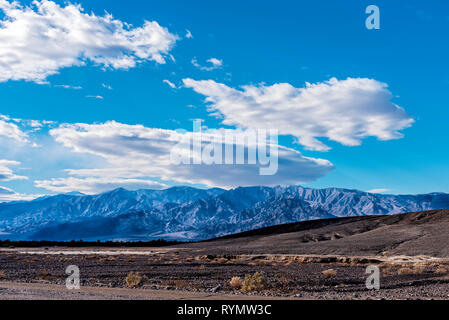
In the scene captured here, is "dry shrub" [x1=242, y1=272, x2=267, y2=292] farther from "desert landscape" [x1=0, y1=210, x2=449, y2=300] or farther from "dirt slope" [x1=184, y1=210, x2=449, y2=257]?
"dirt slope" [x1=184, y1=210, x2=449, y2=257]

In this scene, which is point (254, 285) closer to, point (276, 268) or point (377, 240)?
point (276, 268)

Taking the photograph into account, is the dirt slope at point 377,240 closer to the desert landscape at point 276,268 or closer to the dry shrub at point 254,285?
the desert landscape at point 276,268

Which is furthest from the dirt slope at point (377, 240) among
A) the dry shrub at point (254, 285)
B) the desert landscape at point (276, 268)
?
the dry shrub at point (254, 285)

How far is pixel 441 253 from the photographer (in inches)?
2224

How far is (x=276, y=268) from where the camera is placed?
1649 inches

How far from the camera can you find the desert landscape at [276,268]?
2067 centimetres

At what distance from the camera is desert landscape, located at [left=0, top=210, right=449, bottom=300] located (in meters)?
20.7

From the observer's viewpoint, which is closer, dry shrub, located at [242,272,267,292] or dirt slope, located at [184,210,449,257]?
dry shrub, located at [242,272,267,292]

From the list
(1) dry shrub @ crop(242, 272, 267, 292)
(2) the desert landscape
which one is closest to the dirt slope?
(2) the desert landscape
